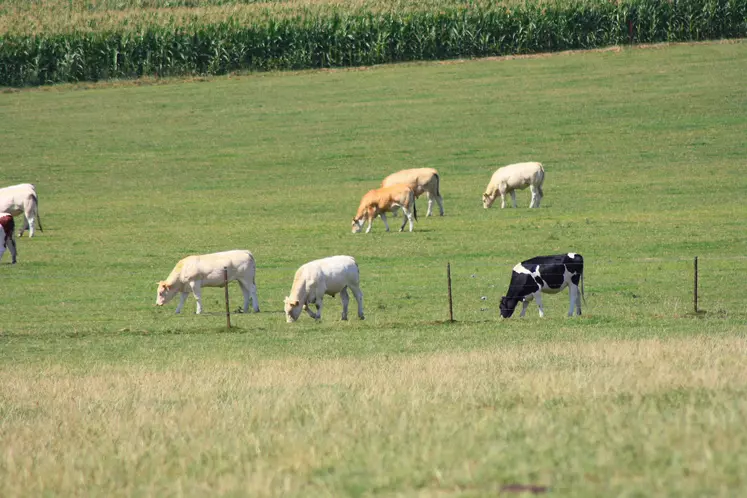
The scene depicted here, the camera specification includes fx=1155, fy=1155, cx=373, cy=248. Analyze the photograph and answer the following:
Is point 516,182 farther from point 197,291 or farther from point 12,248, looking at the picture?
point 12,248

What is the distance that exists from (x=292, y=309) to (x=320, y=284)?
745 millimetres

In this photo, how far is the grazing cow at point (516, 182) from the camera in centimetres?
3578

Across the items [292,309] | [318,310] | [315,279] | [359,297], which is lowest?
[318,310]

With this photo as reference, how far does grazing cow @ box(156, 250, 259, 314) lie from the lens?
77.9 feet

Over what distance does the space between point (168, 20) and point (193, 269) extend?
1816 inches

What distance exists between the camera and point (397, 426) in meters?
11.9

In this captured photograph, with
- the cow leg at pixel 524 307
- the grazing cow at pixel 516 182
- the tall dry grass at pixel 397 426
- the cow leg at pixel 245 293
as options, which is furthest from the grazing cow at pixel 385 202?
the tall dry grass at pixel 397 426

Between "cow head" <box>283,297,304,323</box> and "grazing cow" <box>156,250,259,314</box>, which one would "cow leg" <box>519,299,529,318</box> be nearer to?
"cow head" <box>283,297,304,323</box>

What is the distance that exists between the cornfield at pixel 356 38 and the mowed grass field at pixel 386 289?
250cm

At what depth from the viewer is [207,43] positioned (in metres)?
62.9

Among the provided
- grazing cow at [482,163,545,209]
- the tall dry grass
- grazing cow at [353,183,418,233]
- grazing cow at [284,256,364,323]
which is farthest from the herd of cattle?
grazing cow at [482,163,545,209]

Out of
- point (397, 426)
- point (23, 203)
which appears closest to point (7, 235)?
point (23, 203)

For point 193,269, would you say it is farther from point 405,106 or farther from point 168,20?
point 168,20

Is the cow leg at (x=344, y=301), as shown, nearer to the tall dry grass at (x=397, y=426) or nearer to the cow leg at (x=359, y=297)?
the cow leg at (x=359, y=297)
